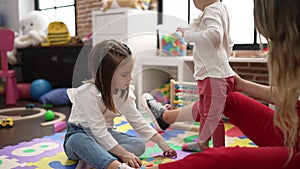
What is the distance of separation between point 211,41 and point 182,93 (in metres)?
0.64

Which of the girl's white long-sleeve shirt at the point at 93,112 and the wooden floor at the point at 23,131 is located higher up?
the girl's white long-sleeve shirt at the point at 93,112

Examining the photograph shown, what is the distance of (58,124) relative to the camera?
163 centimetres

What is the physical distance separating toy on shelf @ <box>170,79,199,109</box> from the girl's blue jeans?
1.73 ft

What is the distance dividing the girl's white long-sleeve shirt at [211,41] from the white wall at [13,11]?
2.84 meters

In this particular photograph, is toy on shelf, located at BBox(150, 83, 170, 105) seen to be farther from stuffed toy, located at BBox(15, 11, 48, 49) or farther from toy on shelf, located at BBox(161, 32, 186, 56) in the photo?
stuffed toy, located at BBox(15, 11, 48, 49)

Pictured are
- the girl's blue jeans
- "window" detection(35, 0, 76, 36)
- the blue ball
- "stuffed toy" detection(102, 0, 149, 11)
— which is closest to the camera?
the girl's blue jeans

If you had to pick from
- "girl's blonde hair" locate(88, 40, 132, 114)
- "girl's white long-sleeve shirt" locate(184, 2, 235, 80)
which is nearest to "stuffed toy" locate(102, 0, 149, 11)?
"girl's white long-sleeve shirt" locate(184, 2, 235, 80)

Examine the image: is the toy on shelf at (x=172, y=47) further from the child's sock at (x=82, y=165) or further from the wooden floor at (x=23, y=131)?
the child's sock at (x=82, y=165)

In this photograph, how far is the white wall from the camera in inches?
133

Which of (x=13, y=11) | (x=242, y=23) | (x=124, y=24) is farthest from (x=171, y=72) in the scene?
(x=13, y=11)

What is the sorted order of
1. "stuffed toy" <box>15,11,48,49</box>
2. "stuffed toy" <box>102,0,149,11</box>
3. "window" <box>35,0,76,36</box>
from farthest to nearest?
"window" <box>35,0,76,36</box>, "stuffed toy" <box>15,11,48,49</box>, "stuffed toy" <box>102,0,149,11</box>

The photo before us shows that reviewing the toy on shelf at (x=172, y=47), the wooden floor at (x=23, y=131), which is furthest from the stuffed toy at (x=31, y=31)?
the toy on shelf at (x=172, y=47)

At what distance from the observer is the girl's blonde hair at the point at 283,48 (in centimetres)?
52

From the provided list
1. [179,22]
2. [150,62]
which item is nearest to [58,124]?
[150,62]
